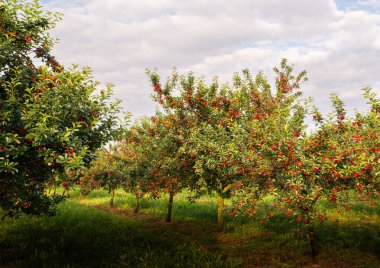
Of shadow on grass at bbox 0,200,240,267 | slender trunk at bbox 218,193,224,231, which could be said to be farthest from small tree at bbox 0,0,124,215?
slender trunk at bbox 218,193,224,231

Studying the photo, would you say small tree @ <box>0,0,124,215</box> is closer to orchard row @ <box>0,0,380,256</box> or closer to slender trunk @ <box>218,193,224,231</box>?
orchard row @ <box>0,0,380,256</box>

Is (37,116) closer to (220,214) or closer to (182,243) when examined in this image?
(182,243)

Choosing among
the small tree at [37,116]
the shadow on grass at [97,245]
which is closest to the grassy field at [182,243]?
the shadow on grass at [97,245]

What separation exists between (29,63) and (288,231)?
44.0 feet

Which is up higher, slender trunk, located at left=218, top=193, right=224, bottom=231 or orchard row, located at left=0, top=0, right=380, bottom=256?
orchard row, located at left=0, top=0, right=380, bottom=256

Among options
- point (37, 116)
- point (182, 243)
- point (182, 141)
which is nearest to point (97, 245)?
point (182, 243)

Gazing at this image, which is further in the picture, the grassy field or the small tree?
the grassy field

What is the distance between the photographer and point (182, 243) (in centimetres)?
1312

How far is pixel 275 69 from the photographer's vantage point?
63.5 ft

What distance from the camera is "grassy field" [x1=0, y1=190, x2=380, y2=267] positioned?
1051cm

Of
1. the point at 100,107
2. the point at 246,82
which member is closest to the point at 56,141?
the point at 100,107

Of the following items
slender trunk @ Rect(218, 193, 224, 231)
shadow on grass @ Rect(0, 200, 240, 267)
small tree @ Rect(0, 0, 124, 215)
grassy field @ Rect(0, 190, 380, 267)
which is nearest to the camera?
small tree @ Rect(0, 0, 124, 215)

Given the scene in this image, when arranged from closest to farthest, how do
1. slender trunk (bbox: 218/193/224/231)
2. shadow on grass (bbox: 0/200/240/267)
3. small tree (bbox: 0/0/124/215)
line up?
small tree (bbox: 0/0/124/215)
shadow on grass (bbox: 0/200/240/267)
slender trunk (bbox: 218/193/224/231)

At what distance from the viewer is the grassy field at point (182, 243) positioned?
10508mm
